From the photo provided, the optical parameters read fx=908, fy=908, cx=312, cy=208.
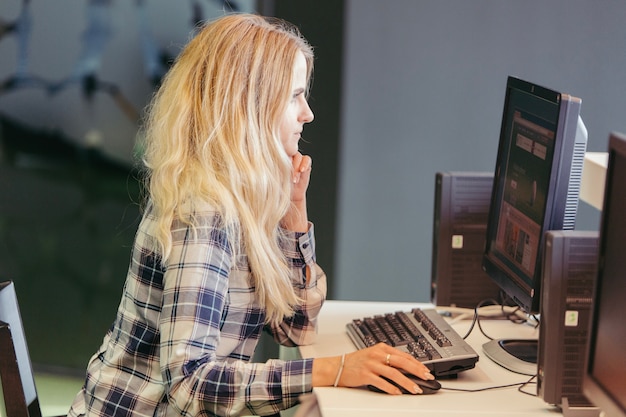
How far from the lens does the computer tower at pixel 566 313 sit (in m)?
1.51

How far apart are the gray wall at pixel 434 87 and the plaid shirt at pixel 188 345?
1530 mm

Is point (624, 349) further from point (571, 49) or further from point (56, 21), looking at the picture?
point (56, 21)

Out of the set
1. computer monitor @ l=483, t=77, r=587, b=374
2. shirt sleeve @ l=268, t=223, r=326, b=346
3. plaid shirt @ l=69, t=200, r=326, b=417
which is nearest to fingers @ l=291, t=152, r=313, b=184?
shirt sleeve @ l=268, t=223, r=326, b=346

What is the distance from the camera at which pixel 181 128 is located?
1.65 meters

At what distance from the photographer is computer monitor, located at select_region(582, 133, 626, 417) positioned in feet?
4.18

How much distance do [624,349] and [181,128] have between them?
33.3 inches

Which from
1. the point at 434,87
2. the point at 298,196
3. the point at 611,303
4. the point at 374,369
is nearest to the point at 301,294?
the point at 298,196

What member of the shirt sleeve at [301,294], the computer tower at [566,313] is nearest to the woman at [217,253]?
the shirt sleeve at [301,294]

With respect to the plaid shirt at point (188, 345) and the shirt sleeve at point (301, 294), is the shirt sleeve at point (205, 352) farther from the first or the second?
the shirt sleeve at point (301, 294)

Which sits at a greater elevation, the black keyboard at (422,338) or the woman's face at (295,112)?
the woman's face at (295,112)

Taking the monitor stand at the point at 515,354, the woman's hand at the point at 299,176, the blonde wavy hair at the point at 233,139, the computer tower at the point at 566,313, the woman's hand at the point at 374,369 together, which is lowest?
the monitor stand at the point at 515,354

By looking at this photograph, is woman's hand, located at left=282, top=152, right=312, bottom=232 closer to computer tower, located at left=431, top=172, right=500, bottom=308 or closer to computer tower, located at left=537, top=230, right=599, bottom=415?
computer tower, located at left=431, top=172, right=500, bottom=308

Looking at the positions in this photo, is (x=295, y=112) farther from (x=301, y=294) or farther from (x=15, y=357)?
(x=15, y=357)

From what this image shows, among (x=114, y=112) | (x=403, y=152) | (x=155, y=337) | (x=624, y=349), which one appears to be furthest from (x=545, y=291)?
(x=114, y=112)
